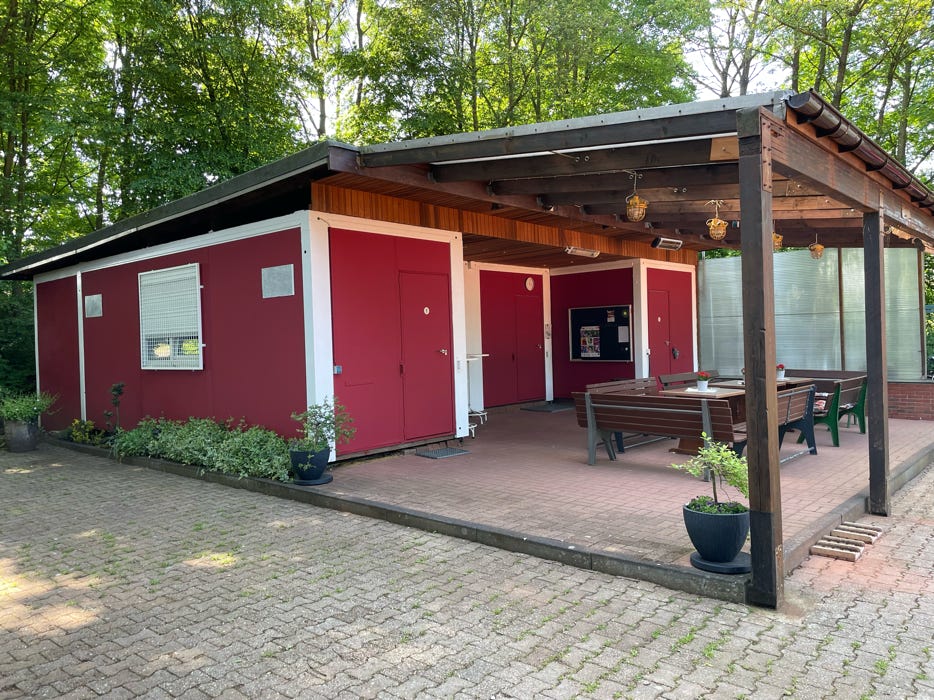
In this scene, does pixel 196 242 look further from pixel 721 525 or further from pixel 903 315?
pixel 903 315

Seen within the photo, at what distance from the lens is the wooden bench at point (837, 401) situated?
7.70 metres

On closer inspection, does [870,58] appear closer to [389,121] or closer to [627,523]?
[389,121]

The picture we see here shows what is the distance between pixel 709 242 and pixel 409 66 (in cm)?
911

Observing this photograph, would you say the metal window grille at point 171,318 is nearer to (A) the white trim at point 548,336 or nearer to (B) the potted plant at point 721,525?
(B) the potted plant at point 721,525

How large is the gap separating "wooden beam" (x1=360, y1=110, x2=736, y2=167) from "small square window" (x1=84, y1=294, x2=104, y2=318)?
253 inches

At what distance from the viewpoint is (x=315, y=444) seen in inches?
253

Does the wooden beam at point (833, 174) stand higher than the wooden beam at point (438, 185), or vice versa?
the wooden beam at point (438, 185)

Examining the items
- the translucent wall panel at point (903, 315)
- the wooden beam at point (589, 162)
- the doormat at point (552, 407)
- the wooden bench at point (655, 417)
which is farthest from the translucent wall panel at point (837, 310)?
the wooden beam at point (589, 162)

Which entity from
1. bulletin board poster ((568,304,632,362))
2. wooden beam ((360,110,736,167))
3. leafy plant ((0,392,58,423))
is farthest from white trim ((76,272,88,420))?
bulletin board poster ((568,304,632,362))

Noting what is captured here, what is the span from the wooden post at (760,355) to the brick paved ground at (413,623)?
0.26 meters

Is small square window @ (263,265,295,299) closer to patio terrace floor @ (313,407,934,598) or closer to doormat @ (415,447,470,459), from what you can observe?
Answer: patio terrace floor @ (313,407,934,598)

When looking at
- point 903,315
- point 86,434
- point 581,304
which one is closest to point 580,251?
point 581,304

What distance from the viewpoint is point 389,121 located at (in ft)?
57.8

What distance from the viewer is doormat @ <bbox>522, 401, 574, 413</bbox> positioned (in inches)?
479
